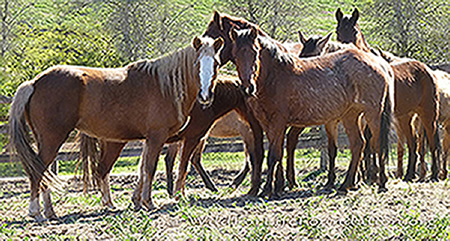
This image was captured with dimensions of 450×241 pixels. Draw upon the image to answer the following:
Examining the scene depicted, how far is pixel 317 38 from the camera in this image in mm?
7211

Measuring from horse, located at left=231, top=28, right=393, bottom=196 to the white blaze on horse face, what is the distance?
43 centimetres

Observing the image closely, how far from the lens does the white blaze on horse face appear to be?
17.6 ft

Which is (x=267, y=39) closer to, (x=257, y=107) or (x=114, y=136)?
(x=257, y=107)

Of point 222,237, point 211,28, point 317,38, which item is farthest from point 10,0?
point 222,237

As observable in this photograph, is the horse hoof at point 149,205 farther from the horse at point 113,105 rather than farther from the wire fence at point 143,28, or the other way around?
the wire fence at point 143,28

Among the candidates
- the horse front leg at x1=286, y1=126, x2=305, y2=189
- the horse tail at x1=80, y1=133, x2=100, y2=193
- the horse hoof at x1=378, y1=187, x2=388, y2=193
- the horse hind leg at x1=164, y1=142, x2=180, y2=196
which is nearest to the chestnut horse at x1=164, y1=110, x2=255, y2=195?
the horse hind leg at x1=164, y1=142, x2=180, y2=196

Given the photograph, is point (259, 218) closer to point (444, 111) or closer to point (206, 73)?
point (206, 73)

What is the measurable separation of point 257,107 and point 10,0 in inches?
220

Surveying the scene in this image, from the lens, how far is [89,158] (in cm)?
623

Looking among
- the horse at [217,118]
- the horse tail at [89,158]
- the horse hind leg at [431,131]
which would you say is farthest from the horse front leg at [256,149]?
the horse hind leg at [431,131]

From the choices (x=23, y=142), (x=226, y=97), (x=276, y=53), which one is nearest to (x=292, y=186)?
(x=226, y=97)

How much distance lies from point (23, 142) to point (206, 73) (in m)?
1.70

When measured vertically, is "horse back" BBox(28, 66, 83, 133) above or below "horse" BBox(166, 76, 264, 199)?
above

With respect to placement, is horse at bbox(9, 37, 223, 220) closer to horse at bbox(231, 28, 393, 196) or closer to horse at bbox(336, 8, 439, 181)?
horse at bbox(231, 28, 393, 196)
